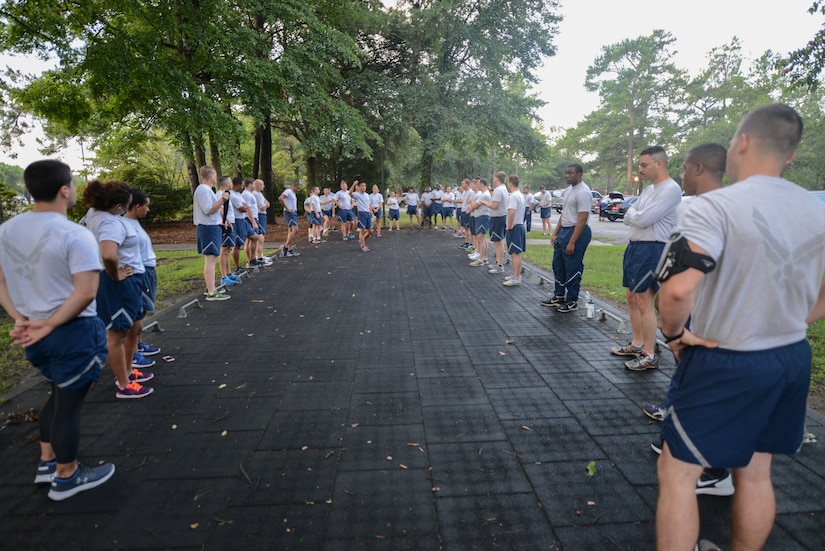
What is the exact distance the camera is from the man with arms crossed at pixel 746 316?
1.79m

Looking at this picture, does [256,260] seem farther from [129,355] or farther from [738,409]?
[738,409]

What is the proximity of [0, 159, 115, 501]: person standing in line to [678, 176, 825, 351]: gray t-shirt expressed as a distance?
3.20m

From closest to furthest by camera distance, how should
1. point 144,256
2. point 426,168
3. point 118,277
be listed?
point 118,277, point 144,256, point 426,168

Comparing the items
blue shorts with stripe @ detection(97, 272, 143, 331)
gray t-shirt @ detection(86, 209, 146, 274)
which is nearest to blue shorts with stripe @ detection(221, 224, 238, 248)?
gray t-shirt @ detection(86, 209, 146, 274)

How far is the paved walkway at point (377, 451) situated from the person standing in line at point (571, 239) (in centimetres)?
98

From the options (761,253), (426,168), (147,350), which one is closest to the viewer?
(761,253)

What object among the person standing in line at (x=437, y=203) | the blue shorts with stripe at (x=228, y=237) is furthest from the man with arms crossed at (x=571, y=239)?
the person standing in line at (x=437, y=203)

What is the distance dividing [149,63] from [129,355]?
847 cm

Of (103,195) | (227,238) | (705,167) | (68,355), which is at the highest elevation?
(705,167)

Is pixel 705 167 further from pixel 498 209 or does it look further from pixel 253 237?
pixel 253 237

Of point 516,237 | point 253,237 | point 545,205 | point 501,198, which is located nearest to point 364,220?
point 253,237

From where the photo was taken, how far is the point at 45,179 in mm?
2633

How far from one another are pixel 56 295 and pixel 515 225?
22.5ft

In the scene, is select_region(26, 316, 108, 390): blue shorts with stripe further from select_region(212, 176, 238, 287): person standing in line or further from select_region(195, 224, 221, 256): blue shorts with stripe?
select_region(212, 176, 238, 287): person standing in line
